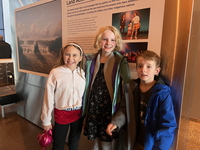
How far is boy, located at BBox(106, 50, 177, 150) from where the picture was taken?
1077 mm

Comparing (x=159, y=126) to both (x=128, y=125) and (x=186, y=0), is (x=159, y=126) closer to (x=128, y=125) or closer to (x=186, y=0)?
(x=128, y=125)

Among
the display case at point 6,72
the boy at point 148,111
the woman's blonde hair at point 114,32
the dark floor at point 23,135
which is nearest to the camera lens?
the boy at point 148,111

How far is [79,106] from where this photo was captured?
1.52 metres

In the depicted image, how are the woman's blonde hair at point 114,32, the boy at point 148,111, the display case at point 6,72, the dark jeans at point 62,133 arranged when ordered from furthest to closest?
the display case at point 6,72 → the dark jeans at point 62,133 → the woman's blonde hair at point 114,32 → the boy at point 148,111

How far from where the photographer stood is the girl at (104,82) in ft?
4.48

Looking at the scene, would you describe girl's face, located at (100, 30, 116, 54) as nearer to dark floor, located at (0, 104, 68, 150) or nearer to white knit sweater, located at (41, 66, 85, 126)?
white knit sweater, located at (41, 66, 85, 126)

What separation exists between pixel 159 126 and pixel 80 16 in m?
1.54

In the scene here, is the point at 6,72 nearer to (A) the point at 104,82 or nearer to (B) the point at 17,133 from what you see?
(B) the point at 17,133

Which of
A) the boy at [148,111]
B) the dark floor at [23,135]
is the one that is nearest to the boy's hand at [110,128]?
the boy at [148,111]

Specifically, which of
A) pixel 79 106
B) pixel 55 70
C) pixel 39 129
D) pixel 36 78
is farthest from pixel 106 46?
pixel 39 129

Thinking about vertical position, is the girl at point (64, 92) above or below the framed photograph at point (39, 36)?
below

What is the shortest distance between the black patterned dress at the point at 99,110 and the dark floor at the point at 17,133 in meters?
1.08

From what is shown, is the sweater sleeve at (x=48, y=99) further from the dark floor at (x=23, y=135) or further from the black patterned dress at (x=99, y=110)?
the dark floor at (x=23, y=135)

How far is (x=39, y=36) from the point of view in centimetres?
268
